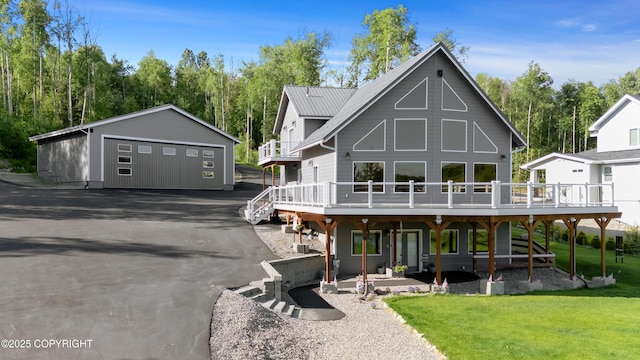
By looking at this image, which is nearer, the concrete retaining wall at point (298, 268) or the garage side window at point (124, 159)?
the concrete retaining wall at point (298, 268)

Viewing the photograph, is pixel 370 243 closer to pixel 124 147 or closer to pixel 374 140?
pixel 374 140

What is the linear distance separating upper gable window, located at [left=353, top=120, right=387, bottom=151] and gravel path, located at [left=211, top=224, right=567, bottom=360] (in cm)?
762

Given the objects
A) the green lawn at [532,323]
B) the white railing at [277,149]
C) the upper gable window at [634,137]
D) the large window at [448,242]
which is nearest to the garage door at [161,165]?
the white railing at [277,149]

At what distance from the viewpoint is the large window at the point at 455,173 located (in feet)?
64.6

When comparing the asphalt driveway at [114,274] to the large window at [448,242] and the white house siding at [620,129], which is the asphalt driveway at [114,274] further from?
the white house siding at [620,129]

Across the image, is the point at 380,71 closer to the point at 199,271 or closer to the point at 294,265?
the point at 294,265

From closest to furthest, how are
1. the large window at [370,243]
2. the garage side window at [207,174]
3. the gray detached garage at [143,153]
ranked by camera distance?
the large window at [370,243] → the gray detached garage at [143,153] → the garage side window at [207,174]

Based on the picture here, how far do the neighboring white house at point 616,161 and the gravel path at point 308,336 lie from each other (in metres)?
22.9

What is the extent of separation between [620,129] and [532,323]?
1011 inches

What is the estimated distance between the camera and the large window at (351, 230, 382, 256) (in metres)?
19.7

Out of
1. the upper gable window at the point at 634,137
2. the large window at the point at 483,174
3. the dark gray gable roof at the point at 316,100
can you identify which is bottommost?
the large window at the point at 483,174

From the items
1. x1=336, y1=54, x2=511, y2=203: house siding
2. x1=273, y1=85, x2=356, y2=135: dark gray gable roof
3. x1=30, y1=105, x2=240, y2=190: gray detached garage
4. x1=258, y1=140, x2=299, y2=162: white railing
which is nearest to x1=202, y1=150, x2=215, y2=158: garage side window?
x1=30, y1=105, x2=240, y2=190: gray detached garage

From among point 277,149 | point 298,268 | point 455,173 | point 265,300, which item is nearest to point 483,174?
point 455,173

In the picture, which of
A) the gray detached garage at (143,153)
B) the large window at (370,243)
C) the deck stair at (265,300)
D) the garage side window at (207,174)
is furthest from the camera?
the garage side window at (207,174)
